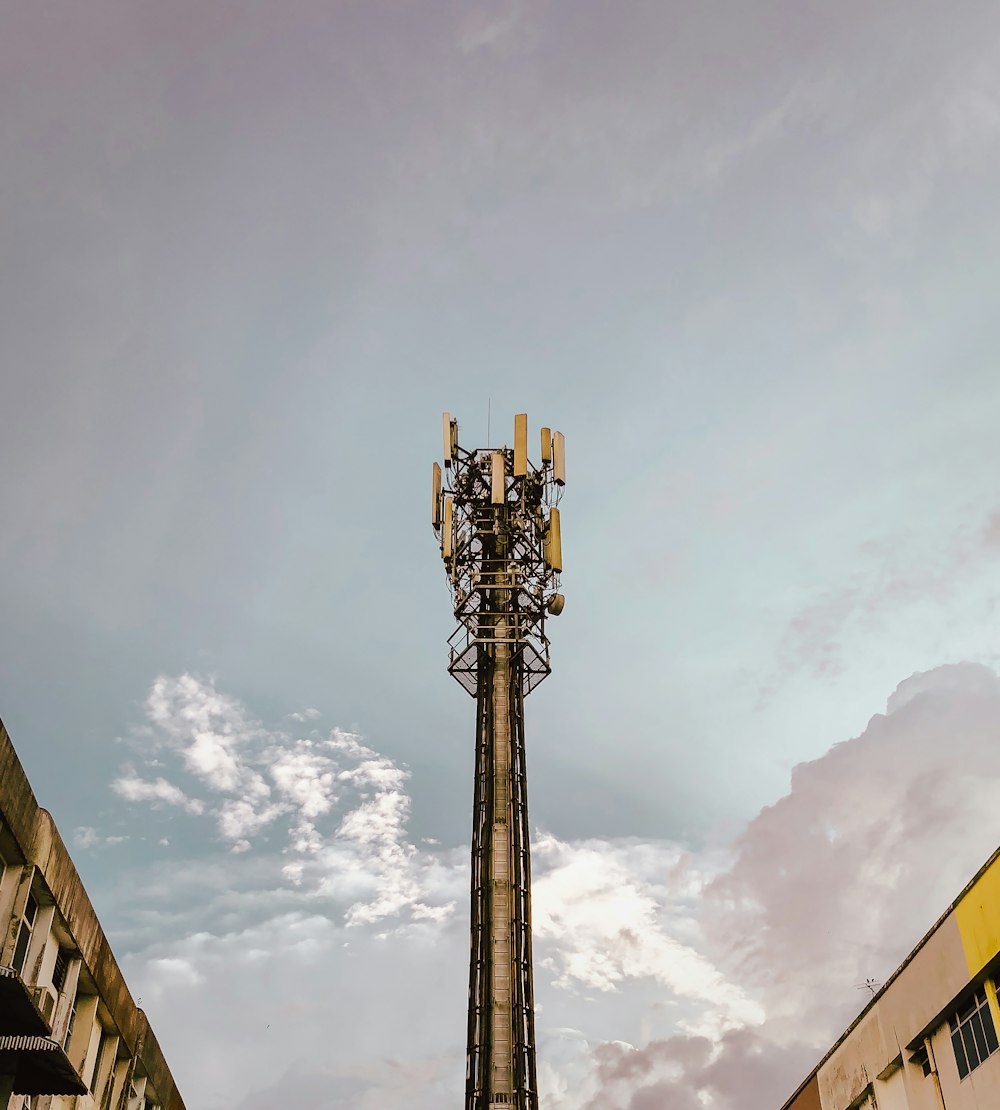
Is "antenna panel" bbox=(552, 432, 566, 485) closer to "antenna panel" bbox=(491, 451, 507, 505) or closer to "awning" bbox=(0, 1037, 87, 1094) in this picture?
"antenna panel" bbox=(491, 451, 507, 505)

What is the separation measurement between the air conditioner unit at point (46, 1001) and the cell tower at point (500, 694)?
2462 cm

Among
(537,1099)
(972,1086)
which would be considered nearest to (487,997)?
(537,1099)

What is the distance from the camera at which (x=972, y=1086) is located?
Result: 28.9 m

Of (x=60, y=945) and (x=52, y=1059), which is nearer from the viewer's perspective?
(x=52, y=1059)

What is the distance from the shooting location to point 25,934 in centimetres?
2594

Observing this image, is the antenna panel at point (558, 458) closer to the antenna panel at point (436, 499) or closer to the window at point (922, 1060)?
the antenna panel at point (436, 499)

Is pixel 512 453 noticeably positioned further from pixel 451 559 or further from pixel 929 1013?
pixel 929 1013

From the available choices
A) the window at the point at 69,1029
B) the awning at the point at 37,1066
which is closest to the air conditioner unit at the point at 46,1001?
the awning at the point at 37,1066

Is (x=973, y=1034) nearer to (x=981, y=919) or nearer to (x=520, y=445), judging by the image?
(x=981, y=919)

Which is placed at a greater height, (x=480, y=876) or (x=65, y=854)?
(x=480, y=876)

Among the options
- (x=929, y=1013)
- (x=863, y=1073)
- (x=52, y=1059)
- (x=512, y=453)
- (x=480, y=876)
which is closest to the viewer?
(x=52, y=1059)

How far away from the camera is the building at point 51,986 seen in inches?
934

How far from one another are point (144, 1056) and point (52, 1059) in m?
13.0

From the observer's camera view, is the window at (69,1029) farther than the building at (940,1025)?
Yes
